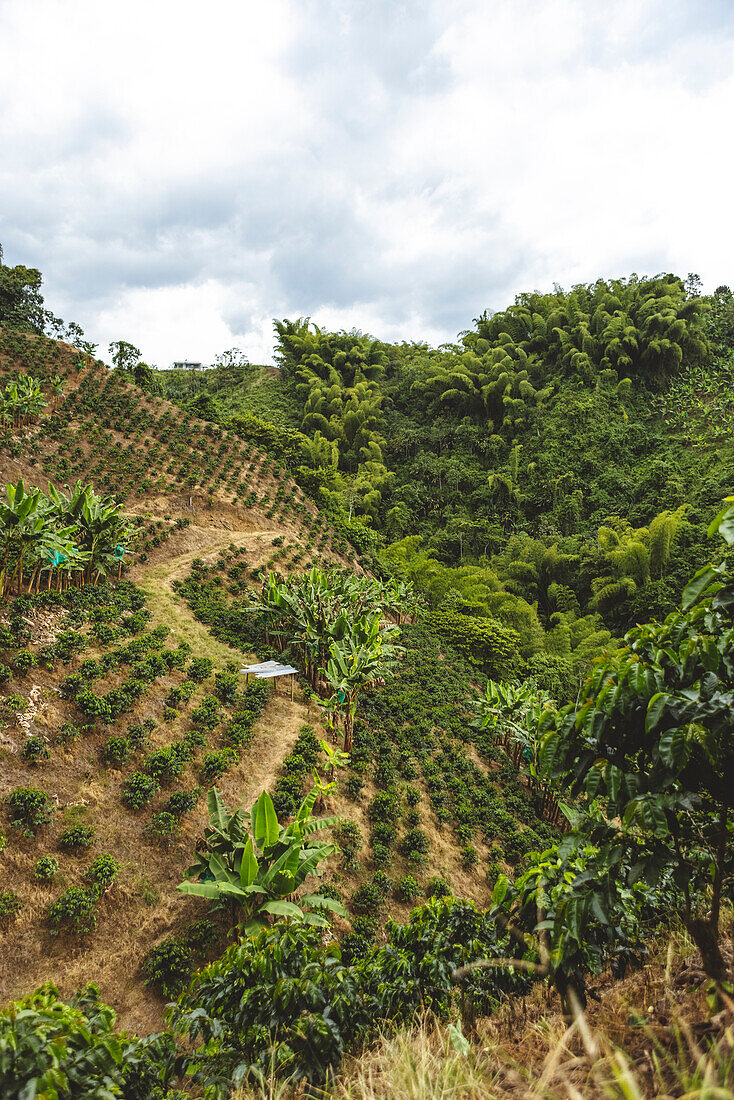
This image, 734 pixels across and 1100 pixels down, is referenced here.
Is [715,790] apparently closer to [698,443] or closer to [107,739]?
[107,739]

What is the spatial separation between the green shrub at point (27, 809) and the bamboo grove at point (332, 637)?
4140mm

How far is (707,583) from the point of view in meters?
2.07

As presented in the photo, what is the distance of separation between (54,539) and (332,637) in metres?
5.35

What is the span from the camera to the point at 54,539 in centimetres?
768

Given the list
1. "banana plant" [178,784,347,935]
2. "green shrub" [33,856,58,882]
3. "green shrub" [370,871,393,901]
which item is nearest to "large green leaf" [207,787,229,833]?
→ "banana plant" [178,784,347,935]

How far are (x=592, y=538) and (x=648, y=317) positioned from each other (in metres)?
17.9

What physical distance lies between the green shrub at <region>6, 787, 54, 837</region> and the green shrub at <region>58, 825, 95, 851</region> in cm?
29

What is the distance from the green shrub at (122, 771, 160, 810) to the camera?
20.1ft

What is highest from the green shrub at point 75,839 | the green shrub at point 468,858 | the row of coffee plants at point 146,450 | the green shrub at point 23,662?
the row of coffee plants at point 146,450

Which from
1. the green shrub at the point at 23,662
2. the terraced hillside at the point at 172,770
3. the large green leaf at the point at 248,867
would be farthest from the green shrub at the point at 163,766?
the large green leaf at the point at 248,867

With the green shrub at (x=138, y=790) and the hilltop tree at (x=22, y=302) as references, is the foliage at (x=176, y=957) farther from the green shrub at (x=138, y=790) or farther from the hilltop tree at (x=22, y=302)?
the hilltop tree at (x=22, y=302)

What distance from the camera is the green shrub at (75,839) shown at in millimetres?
5336

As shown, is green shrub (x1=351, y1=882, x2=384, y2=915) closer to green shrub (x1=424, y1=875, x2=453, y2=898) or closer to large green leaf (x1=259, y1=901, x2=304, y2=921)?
green shrub (x1=424, y1=875, x2=453, y2=898)

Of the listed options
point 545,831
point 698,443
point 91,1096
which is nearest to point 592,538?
point 698,443
